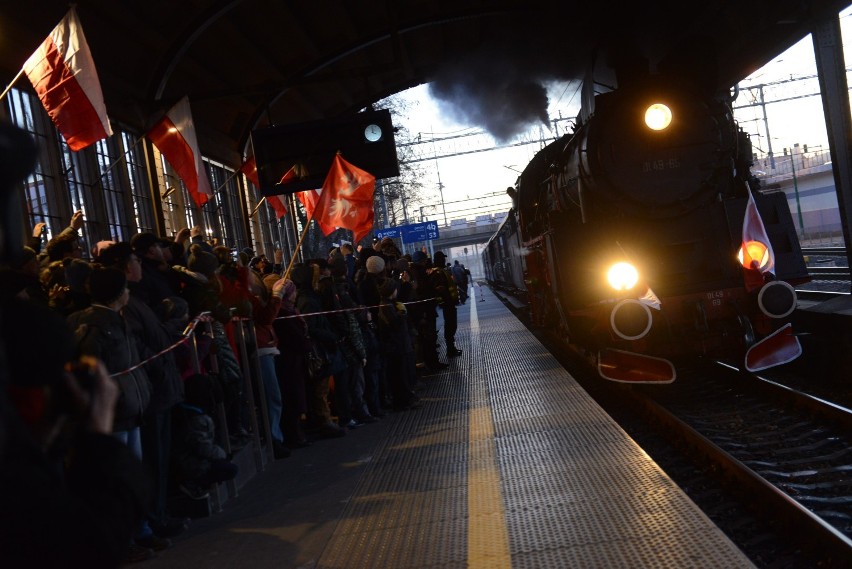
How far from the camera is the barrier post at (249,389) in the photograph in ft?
21.9

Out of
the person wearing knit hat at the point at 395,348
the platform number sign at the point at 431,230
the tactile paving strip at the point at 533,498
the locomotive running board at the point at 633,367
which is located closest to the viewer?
the tactile paving strip at the point at 533,498

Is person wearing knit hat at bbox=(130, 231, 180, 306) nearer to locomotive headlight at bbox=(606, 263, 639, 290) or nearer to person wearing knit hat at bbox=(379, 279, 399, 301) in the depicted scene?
person wearing knit hat at bbox=(379, 279, 399, 301)

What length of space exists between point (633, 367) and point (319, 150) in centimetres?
605

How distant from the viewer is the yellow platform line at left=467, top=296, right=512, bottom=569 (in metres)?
3.97

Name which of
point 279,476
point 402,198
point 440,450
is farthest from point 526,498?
point 402,198

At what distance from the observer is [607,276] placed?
29.3ft

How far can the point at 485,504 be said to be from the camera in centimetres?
488

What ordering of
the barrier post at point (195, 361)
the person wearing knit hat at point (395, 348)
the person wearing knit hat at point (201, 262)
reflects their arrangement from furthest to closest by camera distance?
the person wearing knit hat at point (395, 348) → the person wearing knit hat at point (201, 262) → the barrier post at point (195, 361)

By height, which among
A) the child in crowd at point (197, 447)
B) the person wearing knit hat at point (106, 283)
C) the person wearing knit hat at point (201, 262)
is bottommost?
the child in crowd at point (197, 447)

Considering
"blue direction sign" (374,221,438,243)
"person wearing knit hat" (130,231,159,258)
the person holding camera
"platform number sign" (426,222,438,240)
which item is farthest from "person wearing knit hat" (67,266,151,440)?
"platform number sign" (426,222,438,240)

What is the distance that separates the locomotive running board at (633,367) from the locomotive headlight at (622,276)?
68cm

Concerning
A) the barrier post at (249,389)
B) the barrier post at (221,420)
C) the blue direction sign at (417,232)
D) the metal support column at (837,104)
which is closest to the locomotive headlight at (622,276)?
the barrier post at (249,389)

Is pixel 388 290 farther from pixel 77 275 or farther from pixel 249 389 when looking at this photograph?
pixel 77 275

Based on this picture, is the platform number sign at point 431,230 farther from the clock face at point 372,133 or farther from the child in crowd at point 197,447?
the child in crowd at point 197,447
